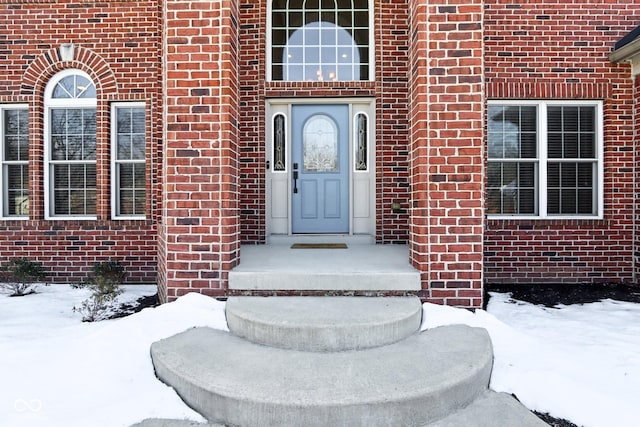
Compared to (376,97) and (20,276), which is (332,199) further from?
(20,276)

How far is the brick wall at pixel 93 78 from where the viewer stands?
5461mm

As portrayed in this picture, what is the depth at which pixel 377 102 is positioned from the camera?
5.68m

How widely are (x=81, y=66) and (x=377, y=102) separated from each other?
426cm

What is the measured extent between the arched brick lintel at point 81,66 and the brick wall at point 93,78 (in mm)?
12

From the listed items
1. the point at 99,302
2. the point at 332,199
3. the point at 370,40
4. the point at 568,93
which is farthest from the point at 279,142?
the point at 568,93

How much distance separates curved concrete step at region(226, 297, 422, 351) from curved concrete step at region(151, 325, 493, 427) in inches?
3.6

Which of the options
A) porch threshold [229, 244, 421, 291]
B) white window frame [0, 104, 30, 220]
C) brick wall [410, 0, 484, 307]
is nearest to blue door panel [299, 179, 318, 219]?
porch threshold [229, 244, 421, 291]

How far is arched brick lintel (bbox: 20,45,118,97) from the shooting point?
5.46m

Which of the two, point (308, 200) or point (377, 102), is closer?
point (377, 102)

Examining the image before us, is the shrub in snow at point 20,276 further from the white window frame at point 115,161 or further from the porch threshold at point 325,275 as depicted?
the porch threshold at point 325,275

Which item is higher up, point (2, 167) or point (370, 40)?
point (370, 40)

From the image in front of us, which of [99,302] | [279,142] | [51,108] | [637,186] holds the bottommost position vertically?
[99,302]

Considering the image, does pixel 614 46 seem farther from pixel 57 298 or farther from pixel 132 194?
pixel 57 298

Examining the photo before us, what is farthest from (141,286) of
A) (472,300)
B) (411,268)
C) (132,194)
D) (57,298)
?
(472,300)
